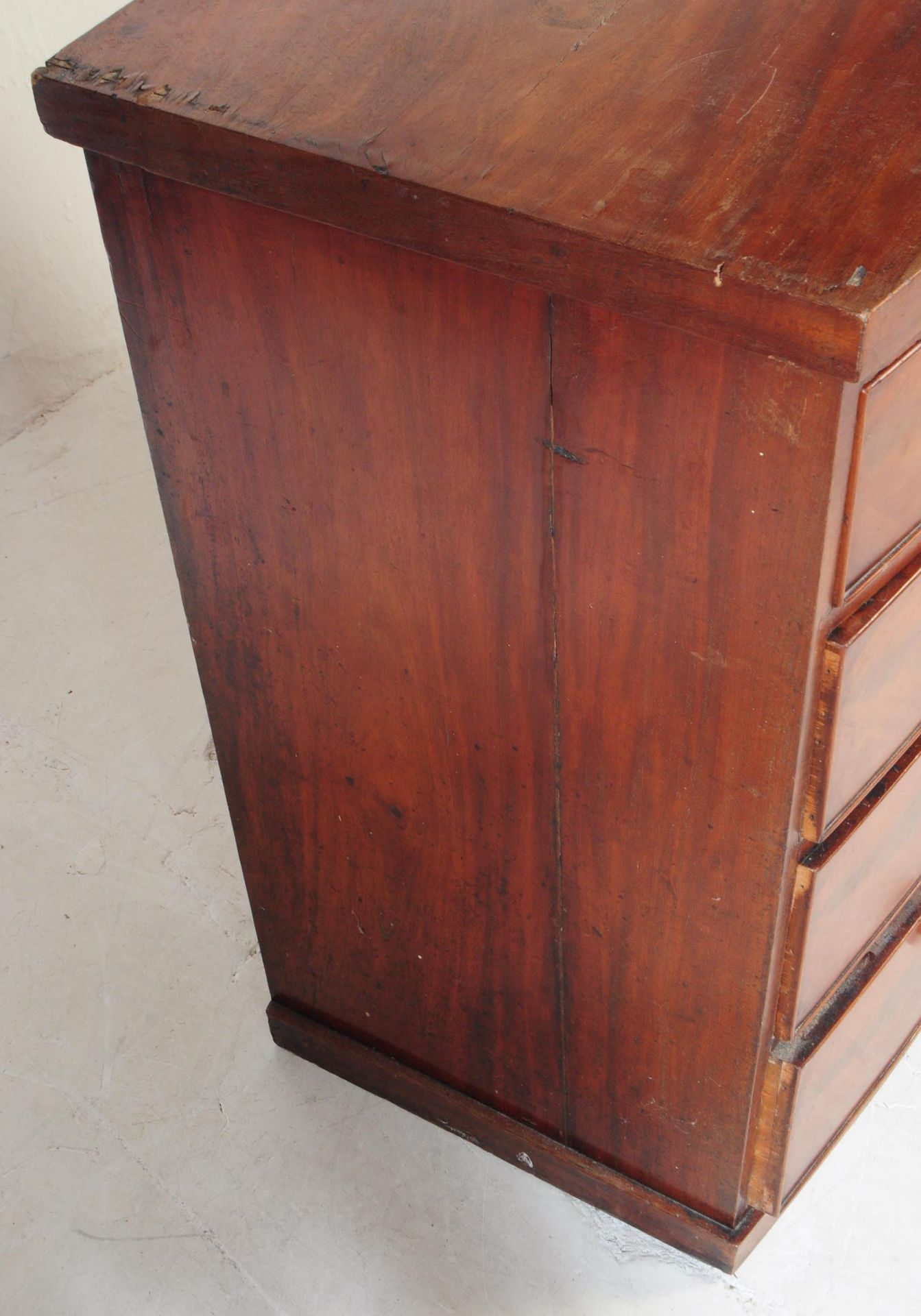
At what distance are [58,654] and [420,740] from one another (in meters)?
1.26

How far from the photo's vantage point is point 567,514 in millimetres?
1204

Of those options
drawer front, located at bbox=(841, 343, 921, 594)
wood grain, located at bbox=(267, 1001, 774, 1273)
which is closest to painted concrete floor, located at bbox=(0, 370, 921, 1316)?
wood grain, located at bbox=(267, 1001, 774, 1273)

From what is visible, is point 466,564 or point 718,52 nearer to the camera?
point 718,52

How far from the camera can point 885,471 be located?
1084 millimetres

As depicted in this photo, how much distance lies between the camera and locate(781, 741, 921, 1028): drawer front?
1.32 m

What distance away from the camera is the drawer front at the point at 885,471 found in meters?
1.02

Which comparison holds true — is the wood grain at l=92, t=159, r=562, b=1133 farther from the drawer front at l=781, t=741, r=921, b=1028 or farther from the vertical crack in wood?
the drawer front at l=781, t=741, r=921, b=1028

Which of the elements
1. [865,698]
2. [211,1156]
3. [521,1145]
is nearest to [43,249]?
[211,1156]

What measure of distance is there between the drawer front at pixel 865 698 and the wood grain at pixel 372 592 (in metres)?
0.25

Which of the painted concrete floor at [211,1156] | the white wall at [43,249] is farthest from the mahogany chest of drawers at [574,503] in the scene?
the white wall at [43,249]

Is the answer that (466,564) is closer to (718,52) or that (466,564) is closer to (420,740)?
(420,740)

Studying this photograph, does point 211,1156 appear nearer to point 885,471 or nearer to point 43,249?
point 885,471

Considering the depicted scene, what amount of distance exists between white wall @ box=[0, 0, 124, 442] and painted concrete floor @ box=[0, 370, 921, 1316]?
3.35 feet

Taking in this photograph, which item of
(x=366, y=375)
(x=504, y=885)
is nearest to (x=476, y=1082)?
(x=504, y=885)
